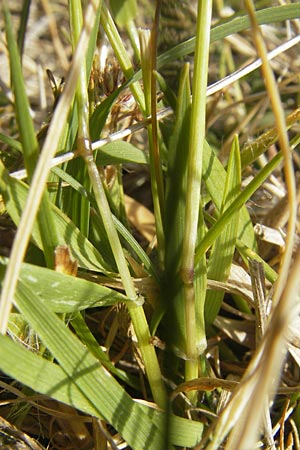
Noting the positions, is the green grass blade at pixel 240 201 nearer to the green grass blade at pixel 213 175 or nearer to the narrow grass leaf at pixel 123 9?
the green grass blade at pixel 213 175

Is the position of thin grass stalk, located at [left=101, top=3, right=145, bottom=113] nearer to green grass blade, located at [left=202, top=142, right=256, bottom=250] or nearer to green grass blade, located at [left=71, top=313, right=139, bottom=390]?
green grass blade, located at [left=202, top=142, right=256, bottom=250]

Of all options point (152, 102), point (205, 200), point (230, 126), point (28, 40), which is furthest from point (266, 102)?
point (28, 40)

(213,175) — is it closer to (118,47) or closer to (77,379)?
(118,47)

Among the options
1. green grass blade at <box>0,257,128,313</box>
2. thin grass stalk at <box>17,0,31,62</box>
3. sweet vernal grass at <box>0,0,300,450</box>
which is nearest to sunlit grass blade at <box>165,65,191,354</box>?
sweet vernal grass at <box>0,0,300,450</box>

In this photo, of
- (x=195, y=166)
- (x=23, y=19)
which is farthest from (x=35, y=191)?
(x=23, y=19)

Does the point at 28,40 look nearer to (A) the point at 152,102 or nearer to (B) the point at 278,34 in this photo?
(B) the point at 278,34

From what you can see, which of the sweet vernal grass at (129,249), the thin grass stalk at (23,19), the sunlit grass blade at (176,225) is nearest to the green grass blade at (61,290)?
the sweet vernal grass at (129,249)

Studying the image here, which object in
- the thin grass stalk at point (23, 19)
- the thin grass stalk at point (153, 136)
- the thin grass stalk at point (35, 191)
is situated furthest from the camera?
the thin grass stalk at point (23, 19)
